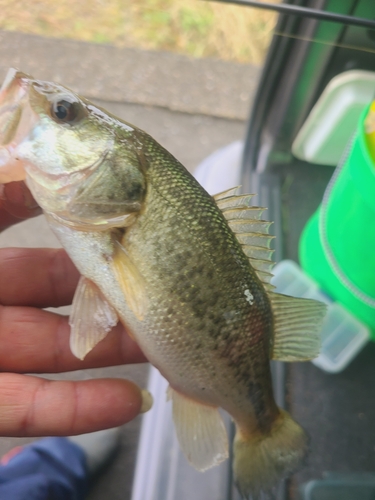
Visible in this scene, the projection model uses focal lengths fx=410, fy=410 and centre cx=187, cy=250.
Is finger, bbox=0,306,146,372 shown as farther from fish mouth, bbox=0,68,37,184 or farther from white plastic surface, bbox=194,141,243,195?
white plastic surface, bbox=194,141,243,195

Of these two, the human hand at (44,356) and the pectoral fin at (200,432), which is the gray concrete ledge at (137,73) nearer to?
the human hand at (44,356)

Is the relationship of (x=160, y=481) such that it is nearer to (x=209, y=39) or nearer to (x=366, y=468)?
(x=366, y=468)

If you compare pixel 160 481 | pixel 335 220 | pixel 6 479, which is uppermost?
pixel 335 220

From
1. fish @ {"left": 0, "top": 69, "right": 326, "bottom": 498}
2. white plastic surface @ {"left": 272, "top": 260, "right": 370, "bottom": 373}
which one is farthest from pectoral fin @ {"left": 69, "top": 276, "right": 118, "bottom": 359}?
white plastic surface @ {"left": 272, "top": 260, "right": 370, "bottom": 373}

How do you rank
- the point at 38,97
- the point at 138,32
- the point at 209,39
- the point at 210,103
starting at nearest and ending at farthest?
the point at 38,97 → the point at 138,32 → the point at 209,39 → the point at 210,103

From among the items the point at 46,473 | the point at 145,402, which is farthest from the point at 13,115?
the point at 46,473

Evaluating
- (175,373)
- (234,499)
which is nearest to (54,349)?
(175,373)

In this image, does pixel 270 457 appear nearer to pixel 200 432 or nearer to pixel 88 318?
pixel 200 432
